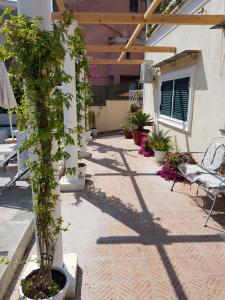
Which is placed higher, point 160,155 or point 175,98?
point 175,98

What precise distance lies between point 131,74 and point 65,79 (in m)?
19.1

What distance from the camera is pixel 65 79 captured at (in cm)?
204

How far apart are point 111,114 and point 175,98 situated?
257 inches

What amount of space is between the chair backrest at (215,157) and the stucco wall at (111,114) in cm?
898

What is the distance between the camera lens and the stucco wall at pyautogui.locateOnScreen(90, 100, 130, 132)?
1340cm

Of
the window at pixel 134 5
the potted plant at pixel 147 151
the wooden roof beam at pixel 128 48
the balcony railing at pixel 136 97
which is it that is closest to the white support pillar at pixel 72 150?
the wooden roof beam at pixel 128 48

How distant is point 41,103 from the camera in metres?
1.97

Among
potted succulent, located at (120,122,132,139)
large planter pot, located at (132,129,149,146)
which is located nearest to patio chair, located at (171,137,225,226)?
large planter pot, located at (132,129,149,146)

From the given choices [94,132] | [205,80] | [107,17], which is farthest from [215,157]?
Answer: [94,132]

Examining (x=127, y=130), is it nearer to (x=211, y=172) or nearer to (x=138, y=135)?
(x=138, y=135)

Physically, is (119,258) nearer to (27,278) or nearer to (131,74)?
(27,278)

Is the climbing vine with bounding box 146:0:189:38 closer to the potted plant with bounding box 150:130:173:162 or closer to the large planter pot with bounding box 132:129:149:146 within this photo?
the potted plant with bounding box 150:130:173:162

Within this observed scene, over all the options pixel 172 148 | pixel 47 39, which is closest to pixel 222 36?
pixel 172 148

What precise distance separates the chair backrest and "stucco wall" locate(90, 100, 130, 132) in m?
8.98
